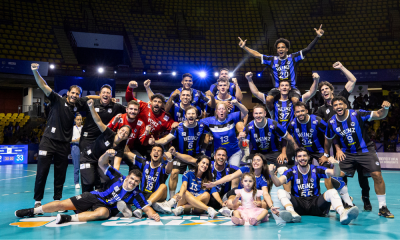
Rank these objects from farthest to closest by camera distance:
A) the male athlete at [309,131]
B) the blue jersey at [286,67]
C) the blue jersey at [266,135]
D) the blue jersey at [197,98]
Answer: the blue jersey at [197,98], the blue jersey at [286,67], the blue jersey at [266,135], the male athlete at [309,131]

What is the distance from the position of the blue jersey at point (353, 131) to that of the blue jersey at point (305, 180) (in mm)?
865

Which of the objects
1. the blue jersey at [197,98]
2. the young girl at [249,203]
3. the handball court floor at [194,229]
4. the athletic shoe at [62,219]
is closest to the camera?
the handball court floor at [194,229]

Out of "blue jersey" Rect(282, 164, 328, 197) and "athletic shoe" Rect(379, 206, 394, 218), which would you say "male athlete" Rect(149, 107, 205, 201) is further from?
"athletic shoe" Rect(379, 206, 394, 218)

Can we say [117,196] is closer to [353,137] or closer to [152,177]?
[152,177]

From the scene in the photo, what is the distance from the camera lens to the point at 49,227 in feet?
16.9

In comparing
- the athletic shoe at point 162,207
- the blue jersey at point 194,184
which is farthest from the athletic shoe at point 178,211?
the blue jersey at point 194,184

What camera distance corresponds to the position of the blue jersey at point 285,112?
24.2ft

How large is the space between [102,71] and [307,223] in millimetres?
18264

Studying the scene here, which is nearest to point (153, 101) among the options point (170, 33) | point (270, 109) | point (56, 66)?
point (270, 109)

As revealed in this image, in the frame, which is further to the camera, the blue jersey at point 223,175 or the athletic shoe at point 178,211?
the blue jersey at point 223,175

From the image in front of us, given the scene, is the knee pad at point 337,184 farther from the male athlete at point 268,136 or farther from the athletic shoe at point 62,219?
the athletic shoe at point 62,219

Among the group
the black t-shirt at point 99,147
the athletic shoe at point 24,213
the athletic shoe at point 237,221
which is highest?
the black t-shirt at point 99,147

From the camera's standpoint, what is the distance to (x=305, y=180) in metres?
6.14

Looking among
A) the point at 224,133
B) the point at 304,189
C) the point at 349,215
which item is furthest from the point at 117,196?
the point at 349,215
